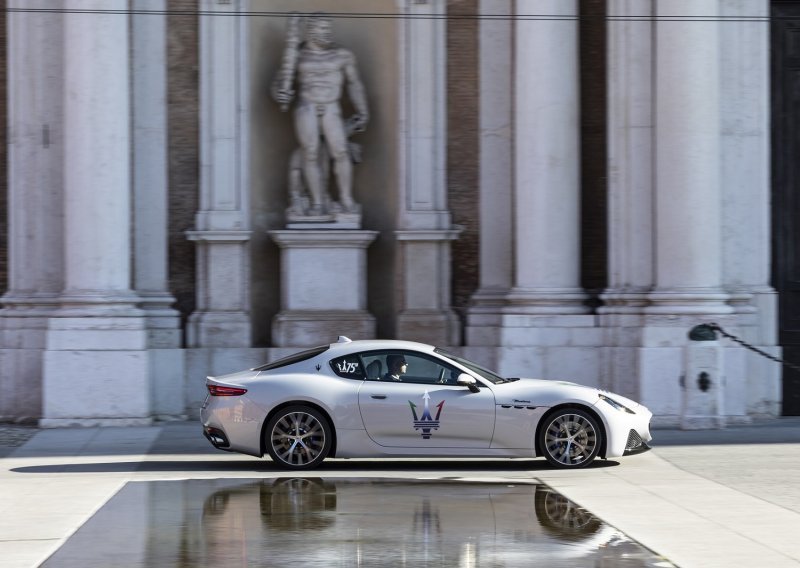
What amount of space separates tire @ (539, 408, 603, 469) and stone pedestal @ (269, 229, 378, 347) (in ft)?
22.2

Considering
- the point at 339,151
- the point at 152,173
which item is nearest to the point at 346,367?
the point at 339,151

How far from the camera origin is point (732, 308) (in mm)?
18719

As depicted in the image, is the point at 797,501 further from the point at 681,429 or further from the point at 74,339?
the point at 74,339

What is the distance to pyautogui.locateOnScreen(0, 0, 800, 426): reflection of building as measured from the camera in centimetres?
1844

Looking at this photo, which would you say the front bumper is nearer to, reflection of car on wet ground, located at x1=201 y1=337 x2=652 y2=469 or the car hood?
reflection of car on wet ground, located at x1=201 y1=337 x2=652 y2=469

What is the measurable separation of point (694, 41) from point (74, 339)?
8836mm

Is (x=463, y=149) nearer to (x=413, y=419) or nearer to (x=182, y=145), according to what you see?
(x=182, y=145)

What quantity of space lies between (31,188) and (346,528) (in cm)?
1109

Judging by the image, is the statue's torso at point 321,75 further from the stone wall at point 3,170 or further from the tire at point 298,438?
the tire at point 298,438

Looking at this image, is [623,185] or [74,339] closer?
→ [74,339]

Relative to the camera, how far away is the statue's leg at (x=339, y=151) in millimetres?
20312

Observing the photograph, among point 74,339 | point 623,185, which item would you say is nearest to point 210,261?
point 74,339

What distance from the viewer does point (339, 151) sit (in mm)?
20344

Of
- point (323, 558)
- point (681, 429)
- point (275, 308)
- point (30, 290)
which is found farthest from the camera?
point (275, 308)
